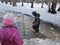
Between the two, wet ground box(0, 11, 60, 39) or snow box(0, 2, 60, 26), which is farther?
snow box(0, 2, 60, 26)

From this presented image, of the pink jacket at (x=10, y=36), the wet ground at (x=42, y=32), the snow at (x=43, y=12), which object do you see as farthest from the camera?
the snow at (x=43, y=12)

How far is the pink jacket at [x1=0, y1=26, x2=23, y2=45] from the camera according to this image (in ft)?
15.8

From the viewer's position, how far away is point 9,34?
191 inches

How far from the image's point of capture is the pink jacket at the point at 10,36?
15.8 ft

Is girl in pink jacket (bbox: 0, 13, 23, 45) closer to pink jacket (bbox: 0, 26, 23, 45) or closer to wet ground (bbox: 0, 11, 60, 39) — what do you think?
pink jacket (bbox: 0, 26, 23, 45)

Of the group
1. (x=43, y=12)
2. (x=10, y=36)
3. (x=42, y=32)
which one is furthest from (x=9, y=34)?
(x=43, y=12)

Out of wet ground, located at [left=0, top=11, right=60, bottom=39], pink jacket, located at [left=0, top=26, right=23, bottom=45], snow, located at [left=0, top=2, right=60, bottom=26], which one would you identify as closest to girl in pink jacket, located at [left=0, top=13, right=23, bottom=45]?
pink jacket, located at [left=0, top=26, right=23, bottom=45]

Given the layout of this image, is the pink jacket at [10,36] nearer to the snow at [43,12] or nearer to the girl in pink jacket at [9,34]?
the girl in pink jacket at [9,34]

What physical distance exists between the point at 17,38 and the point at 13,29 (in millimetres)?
213

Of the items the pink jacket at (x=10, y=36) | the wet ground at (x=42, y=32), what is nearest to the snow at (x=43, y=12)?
the wet ground at (x=42, y=32)

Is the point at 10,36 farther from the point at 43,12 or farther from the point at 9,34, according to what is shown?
the point at 43,12

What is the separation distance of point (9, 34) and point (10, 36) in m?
0.05

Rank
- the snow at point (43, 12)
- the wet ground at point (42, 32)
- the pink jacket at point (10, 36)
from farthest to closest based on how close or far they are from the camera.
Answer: the snow at point (43, 12), the wet ground at point (42, 32), the pink jacket at point (10, 36)

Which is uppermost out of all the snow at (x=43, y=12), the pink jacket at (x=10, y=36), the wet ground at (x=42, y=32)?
the pink jacket at (x=10, y=36)
